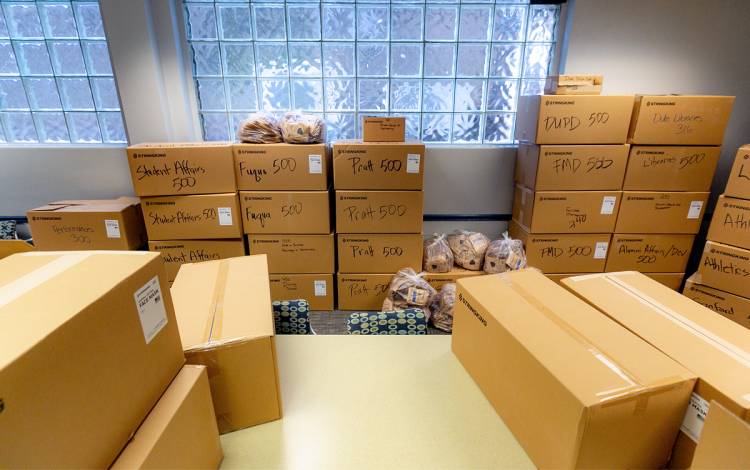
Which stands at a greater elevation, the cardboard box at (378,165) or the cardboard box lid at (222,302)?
the cardboard box at (378,165)

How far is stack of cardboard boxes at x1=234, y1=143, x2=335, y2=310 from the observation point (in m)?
2.07

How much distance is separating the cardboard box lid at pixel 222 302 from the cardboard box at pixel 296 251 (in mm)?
1144

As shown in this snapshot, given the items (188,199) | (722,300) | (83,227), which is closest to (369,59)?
(188,199)

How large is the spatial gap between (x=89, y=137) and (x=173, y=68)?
0.84 metres

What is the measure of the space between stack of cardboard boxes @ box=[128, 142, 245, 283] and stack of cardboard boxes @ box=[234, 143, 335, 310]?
0.26ft

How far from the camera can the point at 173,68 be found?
7.66 ft

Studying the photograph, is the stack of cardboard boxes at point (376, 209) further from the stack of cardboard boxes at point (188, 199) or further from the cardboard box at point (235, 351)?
the cardboard box at point (235, 351)

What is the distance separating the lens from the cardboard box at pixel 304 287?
235 cm

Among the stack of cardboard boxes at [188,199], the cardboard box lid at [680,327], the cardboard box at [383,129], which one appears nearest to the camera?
the cardboard box lid at [680,327]

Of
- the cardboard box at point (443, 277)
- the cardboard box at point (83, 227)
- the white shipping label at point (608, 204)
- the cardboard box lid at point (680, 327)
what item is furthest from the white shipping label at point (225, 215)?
the white shipping label at point (608, 204)

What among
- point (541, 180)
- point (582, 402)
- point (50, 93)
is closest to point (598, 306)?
point (582, 402)

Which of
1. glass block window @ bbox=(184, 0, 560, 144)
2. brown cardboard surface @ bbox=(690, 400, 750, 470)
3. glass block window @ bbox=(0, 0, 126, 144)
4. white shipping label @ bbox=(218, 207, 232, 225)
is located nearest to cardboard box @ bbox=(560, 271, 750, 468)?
brown cardboard surface @ bbox=(690, 400, 750, 470)

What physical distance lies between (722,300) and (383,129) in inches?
86.7

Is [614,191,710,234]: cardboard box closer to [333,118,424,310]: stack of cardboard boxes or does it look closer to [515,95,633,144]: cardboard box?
[515,95,633,144]: cardboard box
